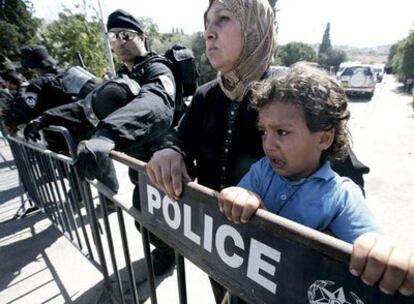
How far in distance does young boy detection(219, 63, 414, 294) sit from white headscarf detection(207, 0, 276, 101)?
0.55ft

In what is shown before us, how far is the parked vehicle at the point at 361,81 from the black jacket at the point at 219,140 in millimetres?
17306

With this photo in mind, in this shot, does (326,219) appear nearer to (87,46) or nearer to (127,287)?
(127,287)

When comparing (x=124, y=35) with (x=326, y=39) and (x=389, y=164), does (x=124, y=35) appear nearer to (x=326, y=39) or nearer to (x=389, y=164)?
(x=389, y=164)

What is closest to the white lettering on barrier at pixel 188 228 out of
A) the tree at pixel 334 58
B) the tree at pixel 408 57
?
the tree at pixel 408 57

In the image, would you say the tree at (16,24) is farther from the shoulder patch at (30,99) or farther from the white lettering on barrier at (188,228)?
the white lettering on barrier at (188,228)

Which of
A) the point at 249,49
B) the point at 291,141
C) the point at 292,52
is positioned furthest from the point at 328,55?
the point at 291,141

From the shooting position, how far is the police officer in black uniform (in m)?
1.42

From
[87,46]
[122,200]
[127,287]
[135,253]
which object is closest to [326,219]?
[122,200]

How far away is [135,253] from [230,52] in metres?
2.49

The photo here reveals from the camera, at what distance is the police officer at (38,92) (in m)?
3.56

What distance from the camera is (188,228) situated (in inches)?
40.0

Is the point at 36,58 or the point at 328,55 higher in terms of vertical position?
the point at 36,58

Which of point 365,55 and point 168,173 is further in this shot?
point 365,55

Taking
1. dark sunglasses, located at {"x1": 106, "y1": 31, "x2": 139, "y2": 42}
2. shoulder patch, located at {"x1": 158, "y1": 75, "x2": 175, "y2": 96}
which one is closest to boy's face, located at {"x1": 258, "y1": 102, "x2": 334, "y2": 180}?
shoulder patch, located at {"x1": 158, "y1": 75, "x2": 175, "y2": 96}
